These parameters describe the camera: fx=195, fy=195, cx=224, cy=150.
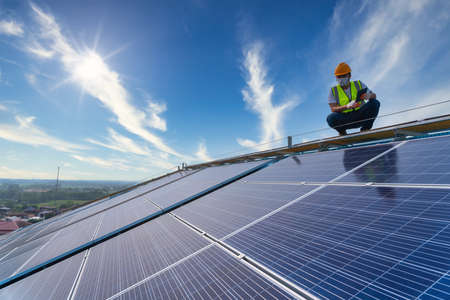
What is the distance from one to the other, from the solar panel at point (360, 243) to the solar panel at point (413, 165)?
1.56ft

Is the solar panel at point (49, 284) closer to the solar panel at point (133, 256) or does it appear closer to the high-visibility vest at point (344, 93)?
the solar panel at point (133, 256)

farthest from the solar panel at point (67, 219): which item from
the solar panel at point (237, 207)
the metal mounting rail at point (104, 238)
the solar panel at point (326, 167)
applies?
the solar panel at point (326, 167)

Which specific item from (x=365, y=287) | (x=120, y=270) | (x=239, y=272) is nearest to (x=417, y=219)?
(x=365, y=287)

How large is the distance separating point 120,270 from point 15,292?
2751 millimetres

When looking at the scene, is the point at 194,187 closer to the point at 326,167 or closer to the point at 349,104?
the point at 326,167

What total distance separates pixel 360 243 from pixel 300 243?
2.28ft

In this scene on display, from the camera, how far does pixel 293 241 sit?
108 inches

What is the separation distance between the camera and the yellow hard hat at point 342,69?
25.0 ft

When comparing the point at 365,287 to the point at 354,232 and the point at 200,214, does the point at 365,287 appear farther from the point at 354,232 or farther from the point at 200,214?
the point at 200,214

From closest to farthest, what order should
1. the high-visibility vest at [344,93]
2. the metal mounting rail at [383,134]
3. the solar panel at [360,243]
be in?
the solar panel at [360,243]
the metal mounting rail at [383,134]
the high-visibility vest at [344,93]

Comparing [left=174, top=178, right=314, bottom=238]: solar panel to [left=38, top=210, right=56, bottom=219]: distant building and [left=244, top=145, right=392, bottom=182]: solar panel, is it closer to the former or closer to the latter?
[left=244, top=145, right=392, bottom=182]: solar panel

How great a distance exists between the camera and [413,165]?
3861 millimetres

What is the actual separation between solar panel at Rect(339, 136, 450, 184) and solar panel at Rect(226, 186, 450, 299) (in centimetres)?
48

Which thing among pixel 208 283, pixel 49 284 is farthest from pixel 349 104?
pixel 49 284
